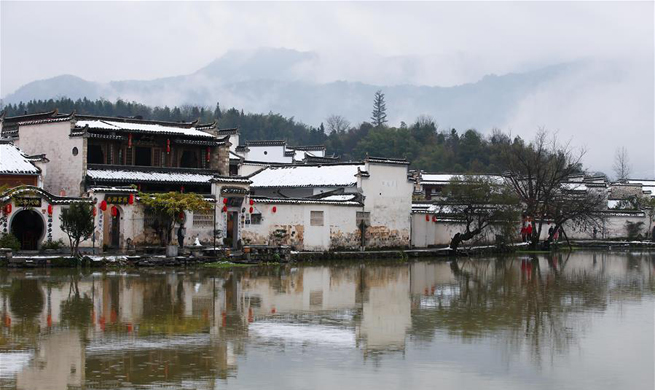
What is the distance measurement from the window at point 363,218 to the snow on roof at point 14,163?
15117 millimetres

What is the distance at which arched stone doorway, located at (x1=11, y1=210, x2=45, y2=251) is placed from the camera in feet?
119

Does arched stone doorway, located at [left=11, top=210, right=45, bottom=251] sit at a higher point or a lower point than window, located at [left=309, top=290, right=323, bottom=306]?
higher

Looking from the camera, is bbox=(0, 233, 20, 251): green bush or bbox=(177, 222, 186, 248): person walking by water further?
bbox=(177, 222, 186, 248): person walking by water

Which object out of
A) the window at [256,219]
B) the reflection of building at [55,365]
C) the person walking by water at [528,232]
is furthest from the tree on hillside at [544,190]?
the reflection of building at [55,365]

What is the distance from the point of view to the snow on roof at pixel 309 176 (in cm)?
4903

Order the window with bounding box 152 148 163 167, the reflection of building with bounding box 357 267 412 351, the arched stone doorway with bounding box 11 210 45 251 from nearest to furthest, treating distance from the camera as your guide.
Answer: the reflection of building with bounding box 357 267 412 351, the arched stone doorway with bounding box 11 210 45 251, the window with bounding box 152 148 163 167

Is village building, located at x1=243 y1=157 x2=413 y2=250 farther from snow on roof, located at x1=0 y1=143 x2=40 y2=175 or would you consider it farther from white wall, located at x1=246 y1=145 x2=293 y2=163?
white wall, located at x1=246 y1=145 x2=293 y2=163

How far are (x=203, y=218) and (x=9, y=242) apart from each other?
28.8ft

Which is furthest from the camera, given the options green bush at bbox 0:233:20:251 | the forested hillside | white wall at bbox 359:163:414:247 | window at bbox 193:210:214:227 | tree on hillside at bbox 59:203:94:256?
the forested hillside

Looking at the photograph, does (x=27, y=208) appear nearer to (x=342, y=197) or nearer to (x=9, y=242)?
(x=9, y=242)

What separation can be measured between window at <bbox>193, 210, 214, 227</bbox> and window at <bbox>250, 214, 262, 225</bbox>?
213cm

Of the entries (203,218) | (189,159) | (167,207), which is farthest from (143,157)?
(167,207)

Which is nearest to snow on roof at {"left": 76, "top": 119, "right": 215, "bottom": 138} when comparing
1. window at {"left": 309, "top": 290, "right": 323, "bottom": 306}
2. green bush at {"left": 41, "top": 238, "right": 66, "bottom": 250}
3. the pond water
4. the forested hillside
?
green bush at {"left": 41, "top": 238, "right": 66, "bottom": 250}

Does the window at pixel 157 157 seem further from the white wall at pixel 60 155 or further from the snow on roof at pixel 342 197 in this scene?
the snow on roof at pixel 342 197
